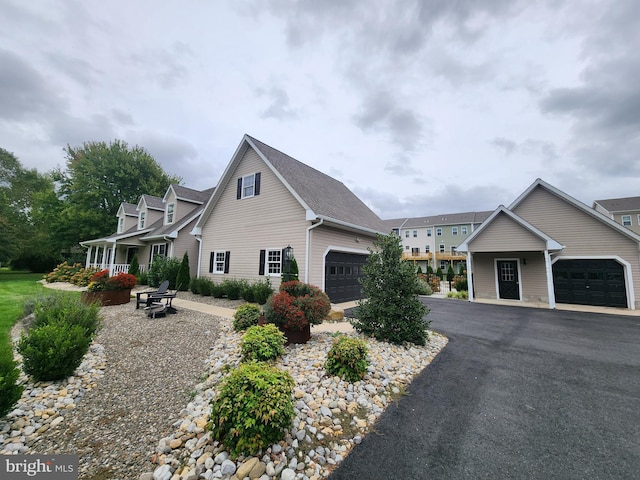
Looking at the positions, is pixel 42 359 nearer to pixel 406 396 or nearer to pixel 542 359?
pixel 406 396

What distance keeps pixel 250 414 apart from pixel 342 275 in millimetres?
9861

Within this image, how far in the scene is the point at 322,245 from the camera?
10914 millimetres

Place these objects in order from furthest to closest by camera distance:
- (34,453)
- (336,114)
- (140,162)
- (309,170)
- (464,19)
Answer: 1. (140,162)
2. (309,170)
3. (336,114)
4. (464,19)
5. (34,453)

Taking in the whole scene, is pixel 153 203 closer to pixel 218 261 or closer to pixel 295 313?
pixel 218 261

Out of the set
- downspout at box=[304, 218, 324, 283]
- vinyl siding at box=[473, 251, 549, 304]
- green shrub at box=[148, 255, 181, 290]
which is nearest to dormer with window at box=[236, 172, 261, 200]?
downspout at box=[304, 218, 324, 283]

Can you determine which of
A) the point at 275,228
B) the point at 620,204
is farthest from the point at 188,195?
the point at 620,204

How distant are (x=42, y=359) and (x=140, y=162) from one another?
32.5 metres

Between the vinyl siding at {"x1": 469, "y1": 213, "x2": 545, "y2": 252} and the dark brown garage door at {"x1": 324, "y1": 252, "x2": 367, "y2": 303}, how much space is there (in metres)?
6.82

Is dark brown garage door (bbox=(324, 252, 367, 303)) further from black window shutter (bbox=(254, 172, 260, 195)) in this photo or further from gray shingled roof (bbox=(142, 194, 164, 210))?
gray shingled roof (bbox=(142, 194, 164, 210))

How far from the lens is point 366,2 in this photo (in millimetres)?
8258

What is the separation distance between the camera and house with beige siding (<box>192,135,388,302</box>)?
10688 millimetres

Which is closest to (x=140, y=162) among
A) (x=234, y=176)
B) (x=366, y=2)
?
(x=234, y=176)
